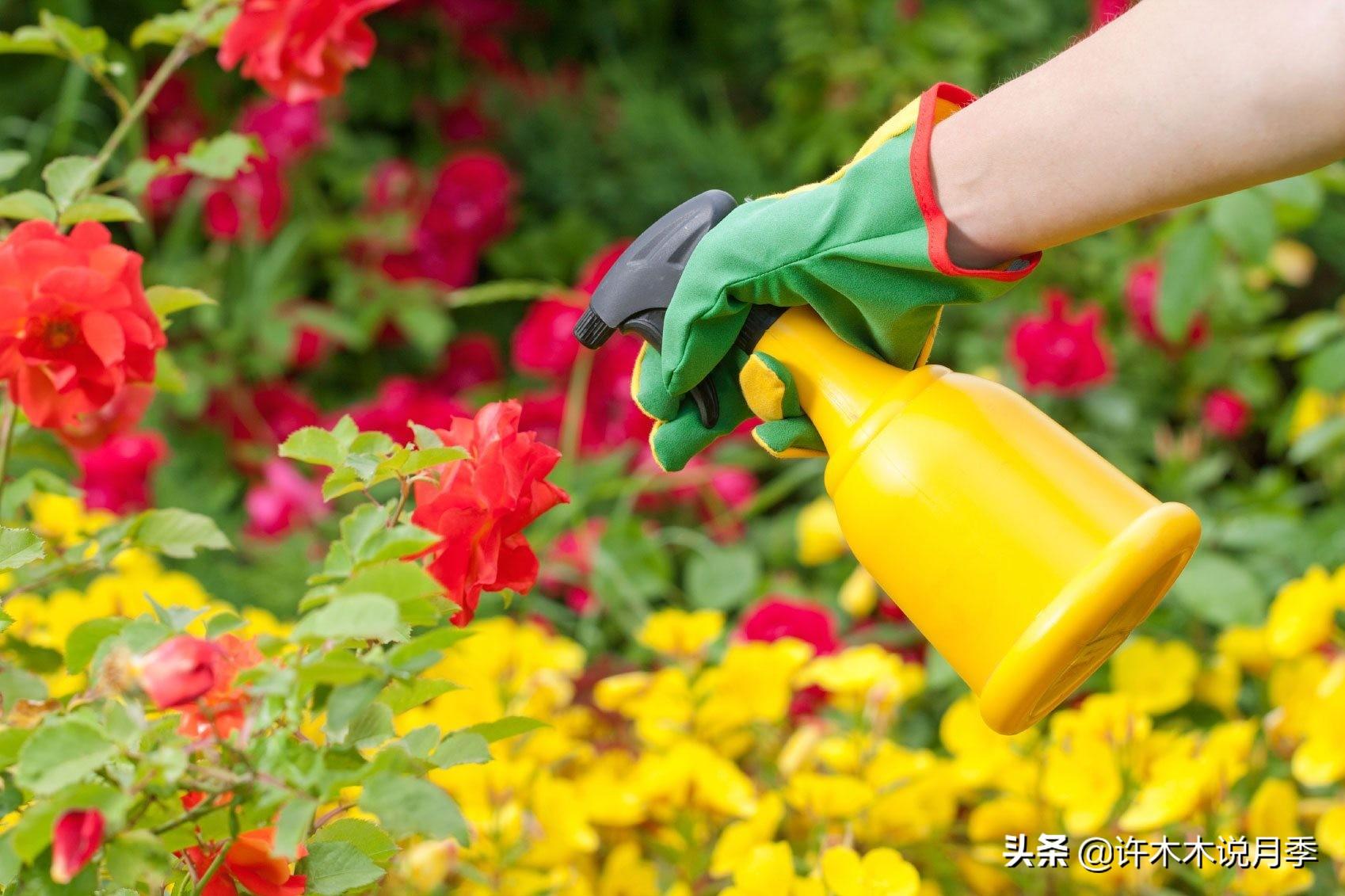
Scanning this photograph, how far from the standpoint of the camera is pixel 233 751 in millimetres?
509

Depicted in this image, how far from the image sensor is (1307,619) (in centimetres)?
101

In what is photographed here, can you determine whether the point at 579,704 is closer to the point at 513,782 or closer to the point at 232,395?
the point at 513,782

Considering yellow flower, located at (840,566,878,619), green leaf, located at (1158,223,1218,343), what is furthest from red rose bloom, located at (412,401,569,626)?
green leaf, located at (1158,223,1218,343)

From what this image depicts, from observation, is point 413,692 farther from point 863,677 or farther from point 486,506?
point 863,677

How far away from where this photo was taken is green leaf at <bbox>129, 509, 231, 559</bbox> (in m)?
0.81

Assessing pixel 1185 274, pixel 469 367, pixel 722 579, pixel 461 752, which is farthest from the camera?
pixel 469 367

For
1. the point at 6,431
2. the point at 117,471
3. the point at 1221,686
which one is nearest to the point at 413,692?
the point at 6,431

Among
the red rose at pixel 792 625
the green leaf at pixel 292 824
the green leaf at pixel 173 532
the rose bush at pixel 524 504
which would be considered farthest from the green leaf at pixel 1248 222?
the green leaf at pixel 292 824

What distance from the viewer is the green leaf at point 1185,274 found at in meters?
1.49

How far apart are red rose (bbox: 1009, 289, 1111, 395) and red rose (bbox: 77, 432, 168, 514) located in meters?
1.14

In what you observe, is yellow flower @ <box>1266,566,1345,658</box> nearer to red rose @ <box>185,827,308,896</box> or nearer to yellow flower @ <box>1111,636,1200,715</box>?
yellow flower @ <box>1111,636,1200,715</box>

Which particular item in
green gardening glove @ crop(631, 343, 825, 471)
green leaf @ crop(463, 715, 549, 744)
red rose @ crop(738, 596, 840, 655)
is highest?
green gardening glove @ crop(631, 343, 825, 471)

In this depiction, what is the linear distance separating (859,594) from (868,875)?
0.71 meters

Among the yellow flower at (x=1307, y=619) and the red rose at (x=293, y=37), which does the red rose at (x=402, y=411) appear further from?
the yellow flower at (x=1307, y=619)
